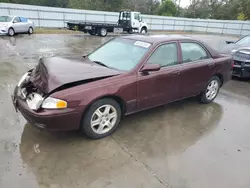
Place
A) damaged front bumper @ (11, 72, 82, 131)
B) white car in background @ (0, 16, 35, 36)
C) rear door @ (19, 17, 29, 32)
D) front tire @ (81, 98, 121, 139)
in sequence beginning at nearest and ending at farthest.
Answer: damaged front bumper @ (11, 72, 82, 131), front tire @ (81, 98, 121, 139), white car in background @ (0, 16, 35, 36), rear door @ (19, 17, 29, 32)

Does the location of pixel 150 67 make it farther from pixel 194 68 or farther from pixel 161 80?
pixel 194 68

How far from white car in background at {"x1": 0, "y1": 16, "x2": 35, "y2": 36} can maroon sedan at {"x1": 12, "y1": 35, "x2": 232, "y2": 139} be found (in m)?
13.2

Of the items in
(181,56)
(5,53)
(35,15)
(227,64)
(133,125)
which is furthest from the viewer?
(35,15)

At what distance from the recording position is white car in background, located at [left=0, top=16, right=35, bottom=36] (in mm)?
14875

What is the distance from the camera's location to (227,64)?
5.21 meters

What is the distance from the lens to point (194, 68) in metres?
4.40

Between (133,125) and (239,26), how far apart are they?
115 ft

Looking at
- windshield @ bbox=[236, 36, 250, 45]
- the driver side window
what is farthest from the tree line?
the driver side window

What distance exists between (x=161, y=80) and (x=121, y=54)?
2.79ft

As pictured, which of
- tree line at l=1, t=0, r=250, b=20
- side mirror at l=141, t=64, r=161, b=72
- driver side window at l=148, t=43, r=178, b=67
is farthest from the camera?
tree line at l=1, t=0, r=250, b=20

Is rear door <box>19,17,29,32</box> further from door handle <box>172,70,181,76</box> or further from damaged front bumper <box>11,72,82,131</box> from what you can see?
door handle <box>172,70,181,76</box>

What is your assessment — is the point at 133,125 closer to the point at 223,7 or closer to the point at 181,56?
the point at 181,56

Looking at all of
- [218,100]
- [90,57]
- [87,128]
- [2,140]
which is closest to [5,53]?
[90,57]

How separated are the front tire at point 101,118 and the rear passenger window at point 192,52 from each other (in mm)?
1771
